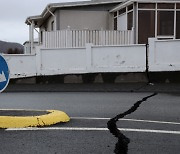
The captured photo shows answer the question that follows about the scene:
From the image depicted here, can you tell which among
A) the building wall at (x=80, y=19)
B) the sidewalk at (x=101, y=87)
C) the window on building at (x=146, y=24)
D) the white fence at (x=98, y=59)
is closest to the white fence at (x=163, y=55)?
the white fence at (x=98, y=59)

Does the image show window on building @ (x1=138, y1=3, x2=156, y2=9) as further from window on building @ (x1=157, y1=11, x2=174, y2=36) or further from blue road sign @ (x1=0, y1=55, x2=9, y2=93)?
blue road sign @ (x1=0, y1=55, x2=9, y2=93)

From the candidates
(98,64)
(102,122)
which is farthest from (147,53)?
(102,122)

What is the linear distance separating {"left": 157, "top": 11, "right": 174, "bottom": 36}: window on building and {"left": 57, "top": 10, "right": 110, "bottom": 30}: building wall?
4191 mm

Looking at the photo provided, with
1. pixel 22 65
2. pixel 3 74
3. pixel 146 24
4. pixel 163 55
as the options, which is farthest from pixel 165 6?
pixel 3 74

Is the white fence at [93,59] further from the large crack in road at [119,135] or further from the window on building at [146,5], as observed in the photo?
the large crack in road at [119,135]

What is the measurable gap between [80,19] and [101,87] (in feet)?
31.6

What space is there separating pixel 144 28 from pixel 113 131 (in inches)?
593

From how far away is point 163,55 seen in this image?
15.0m

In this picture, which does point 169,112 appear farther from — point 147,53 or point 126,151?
point 147,53

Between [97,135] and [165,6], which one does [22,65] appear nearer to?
[165,6]

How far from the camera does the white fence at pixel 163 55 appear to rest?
1482 centimetres

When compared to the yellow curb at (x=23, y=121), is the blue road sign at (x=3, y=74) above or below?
above

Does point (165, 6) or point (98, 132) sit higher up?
point (165, 6)

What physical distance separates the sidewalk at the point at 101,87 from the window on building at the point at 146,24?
21.0 ft
